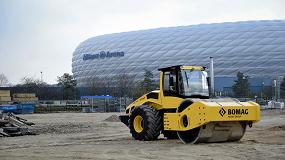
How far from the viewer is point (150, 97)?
671 inches

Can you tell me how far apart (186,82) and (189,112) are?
1386 millimetres

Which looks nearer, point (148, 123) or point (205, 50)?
point (148, 123)

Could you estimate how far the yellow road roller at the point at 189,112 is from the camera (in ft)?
47.4

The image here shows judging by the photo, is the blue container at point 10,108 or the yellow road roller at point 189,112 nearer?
the yellow road roller at point 189,112

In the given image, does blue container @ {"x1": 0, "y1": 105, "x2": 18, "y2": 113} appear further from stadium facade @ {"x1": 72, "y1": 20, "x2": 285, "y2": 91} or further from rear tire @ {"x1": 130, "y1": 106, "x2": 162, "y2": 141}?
stadium facade @ {"x1": 72, "y1": 20, "x2": 285, "y2": 91}

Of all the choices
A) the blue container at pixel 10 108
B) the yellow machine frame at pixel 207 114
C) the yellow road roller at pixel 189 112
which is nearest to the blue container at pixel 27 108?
the blue container at pixel 10 108

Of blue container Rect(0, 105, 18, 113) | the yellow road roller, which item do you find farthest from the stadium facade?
the yellow road roller

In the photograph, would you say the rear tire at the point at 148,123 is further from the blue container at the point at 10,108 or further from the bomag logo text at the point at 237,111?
the blue container at the point at 10,108

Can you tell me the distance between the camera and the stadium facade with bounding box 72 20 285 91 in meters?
105

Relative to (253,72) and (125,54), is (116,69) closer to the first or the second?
(125,54)

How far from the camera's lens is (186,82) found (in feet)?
51.7

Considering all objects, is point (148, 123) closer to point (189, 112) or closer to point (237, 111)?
point (189, 112)

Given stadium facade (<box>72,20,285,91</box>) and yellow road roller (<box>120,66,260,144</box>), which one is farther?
stadium facade (<box>72,20,285,91</box>)

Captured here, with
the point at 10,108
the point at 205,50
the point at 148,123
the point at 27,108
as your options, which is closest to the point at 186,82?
the point at 148,123
